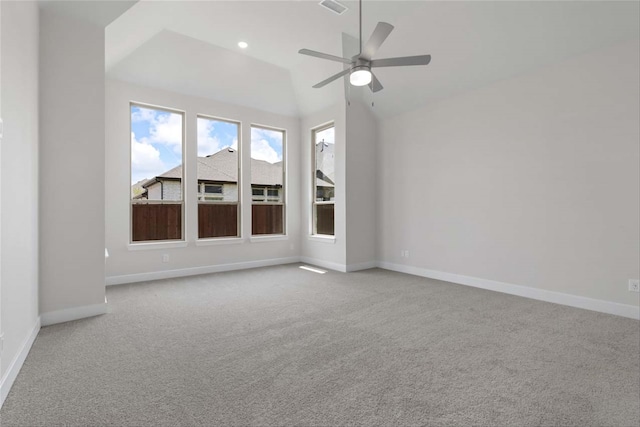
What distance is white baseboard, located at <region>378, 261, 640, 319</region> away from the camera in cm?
328

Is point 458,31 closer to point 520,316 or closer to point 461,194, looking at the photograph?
point 461,194

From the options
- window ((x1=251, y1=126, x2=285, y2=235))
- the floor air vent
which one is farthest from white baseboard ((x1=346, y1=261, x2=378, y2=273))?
the floor air vent

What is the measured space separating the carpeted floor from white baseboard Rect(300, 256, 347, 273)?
5.72 ft

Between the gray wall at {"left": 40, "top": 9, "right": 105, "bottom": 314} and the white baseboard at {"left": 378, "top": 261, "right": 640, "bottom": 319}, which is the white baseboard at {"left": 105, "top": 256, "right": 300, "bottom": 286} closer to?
the gray wall at {"left": 40, "top": 9, "right": 105, "bottom": 314}

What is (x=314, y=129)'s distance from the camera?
6.31m

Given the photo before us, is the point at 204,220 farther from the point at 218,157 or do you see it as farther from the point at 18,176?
the point at 18,176

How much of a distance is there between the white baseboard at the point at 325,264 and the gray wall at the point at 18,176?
13.4ft

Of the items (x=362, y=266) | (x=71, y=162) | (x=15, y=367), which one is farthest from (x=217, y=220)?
(x=15, y=367)

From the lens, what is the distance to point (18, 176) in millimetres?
2164

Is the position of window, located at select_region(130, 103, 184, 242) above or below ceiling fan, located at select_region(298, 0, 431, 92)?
below

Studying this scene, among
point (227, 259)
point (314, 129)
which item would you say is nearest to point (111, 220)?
point (227, 259)

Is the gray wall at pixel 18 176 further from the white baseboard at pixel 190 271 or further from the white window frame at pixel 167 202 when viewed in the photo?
the white window frame at pixel 167 202

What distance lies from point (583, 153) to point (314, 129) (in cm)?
435

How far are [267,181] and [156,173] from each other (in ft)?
6.62
